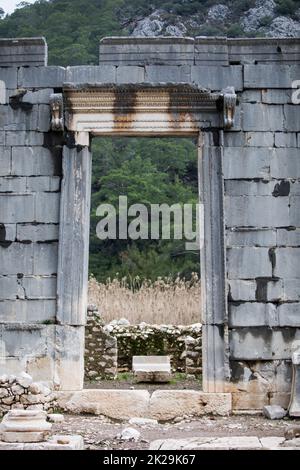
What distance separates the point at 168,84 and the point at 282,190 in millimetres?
1976

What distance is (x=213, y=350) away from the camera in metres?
7.80

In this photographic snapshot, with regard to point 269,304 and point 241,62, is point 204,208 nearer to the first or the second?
point 269,304

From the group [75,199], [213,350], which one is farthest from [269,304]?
[75,199]

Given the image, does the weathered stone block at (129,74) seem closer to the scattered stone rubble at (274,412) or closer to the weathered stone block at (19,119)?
the weathered stone block at (19,119)

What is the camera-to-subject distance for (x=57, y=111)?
26.8 feet

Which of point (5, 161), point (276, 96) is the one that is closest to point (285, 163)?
point (276, 96)

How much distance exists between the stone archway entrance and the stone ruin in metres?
0.01

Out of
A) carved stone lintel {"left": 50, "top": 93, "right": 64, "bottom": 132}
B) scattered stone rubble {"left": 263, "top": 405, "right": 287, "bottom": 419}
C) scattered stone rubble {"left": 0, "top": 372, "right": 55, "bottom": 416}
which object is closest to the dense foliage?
carved stone lintel {"left": 50, "top": 93, "right": 64, "bottom": 132}

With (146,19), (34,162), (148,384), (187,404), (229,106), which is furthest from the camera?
(146,19)

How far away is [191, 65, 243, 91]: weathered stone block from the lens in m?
8.36

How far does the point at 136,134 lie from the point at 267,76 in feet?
6.11

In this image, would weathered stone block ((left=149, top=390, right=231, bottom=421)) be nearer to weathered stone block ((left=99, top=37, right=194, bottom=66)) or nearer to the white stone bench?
the white stone bench

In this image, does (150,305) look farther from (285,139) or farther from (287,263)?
(285,139)
